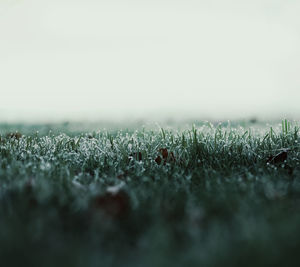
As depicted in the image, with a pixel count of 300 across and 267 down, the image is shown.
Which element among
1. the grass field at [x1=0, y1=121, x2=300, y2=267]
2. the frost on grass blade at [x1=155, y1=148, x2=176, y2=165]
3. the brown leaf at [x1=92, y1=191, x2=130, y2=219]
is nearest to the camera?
the grass field at [x1=0, y1=121, x2=300, y2=267]

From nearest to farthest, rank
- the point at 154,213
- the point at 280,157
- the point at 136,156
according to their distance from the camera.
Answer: the point at 154,213, the point at 280,157, the point at 136,156

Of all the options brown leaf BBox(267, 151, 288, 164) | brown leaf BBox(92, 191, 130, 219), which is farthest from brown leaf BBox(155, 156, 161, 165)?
brown leaf BBox(92, 191, 130, 219)

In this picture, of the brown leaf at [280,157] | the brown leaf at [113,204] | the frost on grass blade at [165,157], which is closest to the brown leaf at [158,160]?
the frost on grass blade at [165,157]

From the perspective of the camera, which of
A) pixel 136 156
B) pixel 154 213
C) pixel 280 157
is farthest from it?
pixel 136 156

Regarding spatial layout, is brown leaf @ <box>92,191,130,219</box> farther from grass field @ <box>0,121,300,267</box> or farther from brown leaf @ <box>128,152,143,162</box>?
brown leaf @ <box>128,152,143,162</box>

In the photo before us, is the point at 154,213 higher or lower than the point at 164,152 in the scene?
lower

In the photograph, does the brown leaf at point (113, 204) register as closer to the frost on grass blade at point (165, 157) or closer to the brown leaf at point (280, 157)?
the frost on grass blade at point (165, 157)

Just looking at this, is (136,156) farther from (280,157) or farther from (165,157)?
(280,157)

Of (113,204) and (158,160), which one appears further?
(158,160)

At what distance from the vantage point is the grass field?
1.04 m

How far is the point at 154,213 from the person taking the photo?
1.42 meters

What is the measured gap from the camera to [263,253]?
101cm

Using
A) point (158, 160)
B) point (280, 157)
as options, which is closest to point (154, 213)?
point (158, 160)

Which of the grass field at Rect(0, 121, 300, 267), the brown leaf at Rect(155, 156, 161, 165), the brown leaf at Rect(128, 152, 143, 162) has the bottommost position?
the grass field at Rect(0, 121, 300, 267)
